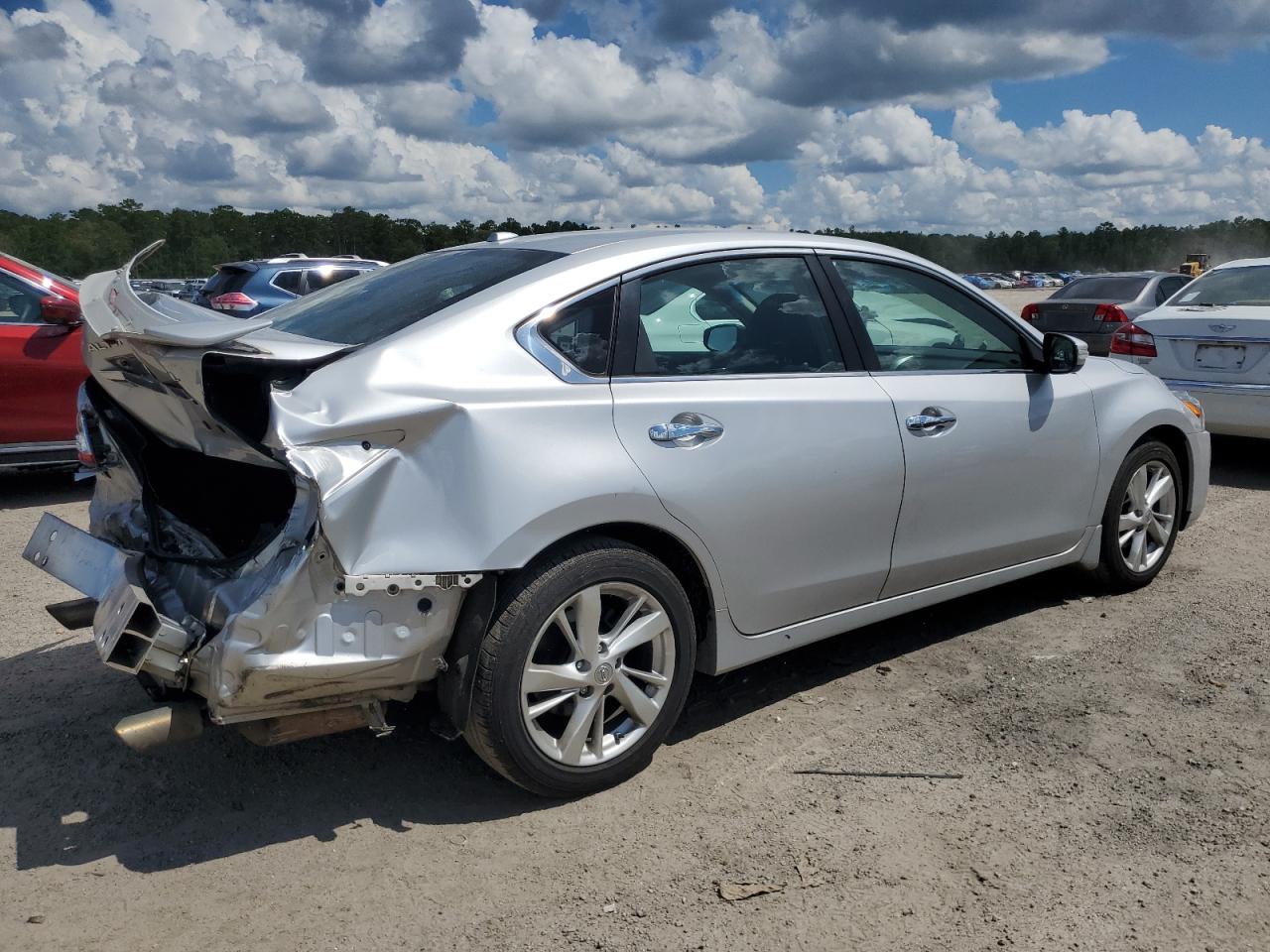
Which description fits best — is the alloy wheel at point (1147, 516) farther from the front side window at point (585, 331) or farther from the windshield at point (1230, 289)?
the windshield at point (1230, 289)

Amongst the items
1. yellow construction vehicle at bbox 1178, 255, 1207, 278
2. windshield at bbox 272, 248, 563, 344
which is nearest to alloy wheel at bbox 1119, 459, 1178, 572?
windshield at bbox 272, 248, 563, 344

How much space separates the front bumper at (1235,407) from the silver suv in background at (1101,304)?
5285 mm

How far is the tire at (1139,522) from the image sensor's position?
5.01 m

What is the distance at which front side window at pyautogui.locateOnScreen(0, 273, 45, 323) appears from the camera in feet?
23.9

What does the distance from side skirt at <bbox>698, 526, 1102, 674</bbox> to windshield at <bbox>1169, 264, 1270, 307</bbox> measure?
4.42m

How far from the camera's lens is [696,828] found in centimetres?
321

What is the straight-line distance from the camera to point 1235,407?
7.71 metres

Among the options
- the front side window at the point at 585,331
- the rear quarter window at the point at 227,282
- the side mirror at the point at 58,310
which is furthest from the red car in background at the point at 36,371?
the rear quarter window at the point at 227,282

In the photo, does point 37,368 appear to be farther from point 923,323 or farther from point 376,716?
point 923,323

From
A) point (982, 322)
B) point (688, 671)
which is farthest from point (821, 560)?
point (982, 322)

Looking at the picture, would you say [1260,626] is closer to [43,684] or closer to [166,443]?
[166,443]

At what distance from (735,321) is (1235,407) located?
5.52m

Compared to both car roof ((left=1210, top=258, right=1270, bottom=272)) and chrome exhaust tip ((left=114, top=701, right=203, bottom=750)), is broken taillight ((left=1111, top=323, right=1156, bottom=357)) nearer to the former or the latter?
car roof ((left=1210, top=258, right=1270, bottom=272))

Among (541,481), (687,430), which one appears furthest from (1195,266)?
(541,481)
